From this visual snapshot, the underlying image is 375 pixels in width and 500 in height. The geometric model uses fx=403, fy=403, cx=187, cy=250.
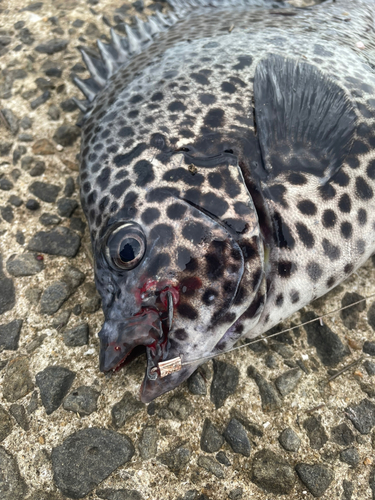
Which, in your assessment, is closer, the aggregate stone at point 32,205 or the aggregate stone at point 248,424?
the aggregate stone at point 248,424

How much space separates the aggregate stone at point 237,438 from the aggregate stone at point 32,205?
7.49ft

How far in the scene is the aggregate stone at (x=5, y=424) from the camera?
249 cm

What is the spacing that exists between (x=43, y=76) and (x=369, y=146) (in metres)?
3.32

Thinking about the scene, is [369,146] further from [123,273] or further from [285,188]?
[123,273]

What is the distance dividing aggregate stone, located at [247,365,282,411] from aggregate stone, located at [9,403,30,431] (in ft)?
4.76

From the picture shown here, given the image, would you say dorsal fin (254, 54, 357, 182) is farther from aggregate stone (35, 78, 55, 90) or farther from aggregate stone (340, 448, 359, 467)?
aggregate stone (35, 78, 55, 90)

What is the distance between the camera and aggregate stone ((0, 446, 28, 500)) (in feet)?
7.56

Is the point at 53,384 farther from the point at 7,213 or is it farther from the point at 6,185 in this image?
the point at 6,185

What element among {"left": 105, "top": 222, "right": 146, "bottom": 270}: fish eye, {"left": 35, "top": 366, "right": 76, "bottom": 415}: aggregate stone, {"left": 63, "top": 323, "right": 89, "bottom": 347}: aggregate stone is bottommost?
{"left": 35, "top": 366, "right": 76, "bottom": 415}: aggregate stone

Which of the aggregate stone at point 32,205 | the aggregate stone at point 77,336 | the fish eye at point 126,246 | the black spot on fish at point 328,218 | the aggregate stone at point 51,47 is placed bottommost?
the aggregate stone at point 77,336

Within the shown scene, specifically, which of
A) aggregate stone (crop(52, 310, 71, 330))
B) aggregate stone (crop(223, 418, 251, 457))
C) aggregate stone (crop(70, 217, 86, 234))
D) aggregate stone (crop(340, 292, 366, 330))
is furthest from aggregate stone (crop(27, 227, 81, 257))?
aggregate stone (crop(340, 292, 366, 330))

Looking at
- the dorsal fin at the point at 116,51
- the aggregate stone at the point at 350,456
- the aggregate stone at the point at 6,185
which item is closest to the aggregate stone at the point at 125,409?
the aggregate stone at the point at 350,456

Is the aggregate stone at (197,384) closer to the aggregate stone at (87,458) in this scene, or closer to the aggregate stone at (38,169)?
the aggregate stone at (87,458)

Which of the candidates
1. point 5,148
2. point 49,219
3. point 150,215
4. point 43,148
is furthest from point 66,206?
point 150,215
